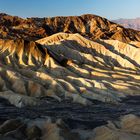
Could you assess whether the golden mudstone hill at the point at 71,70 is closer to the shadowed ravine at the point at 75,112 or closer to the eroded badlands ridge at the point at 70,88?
the eroded badlands ridge at the point at 70,88

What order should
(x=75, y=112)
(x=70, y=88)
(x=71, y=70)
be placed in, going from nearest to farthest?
1. (x=75, y=112)
2. (x=70, y=88)
3. (x=71, y=70)

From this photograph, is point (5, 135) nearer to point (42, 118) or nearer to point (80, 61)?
point (42, 118)

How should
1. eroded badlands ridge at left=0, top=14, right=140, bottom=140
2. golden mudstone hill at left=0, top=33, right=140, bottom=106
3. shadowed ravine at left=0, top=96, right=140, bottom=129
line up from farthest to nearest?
golden mudstone hill at left=0, top=33, right=140, bottom=106 → shadowed ravine at left=0, top=96, right=140, bottom=129 → eroded badlands ridge at left=0, top=14, right=140, bottom=140

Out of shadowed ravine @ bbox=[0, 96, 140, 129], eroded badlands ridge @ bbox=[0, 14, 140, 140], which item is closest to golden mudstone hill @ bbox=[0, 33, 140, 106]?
eroded badlands ridge @ bbox=[0, 14, 140, 140]

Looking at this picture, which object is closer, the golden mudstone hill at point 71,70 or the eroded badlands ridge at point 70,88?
the eroded badlands ridge at point 70,88

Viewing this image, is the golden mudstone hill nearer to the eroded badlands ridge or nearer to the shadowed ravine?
the eroded badlands ridge

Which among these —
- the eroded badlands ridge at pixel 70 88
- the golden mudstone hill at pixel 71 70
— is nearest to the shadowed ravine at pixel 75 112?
the eroded badlands ridge at pixel 70 88

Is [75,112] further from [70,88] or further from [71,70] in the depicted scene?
[71,70]

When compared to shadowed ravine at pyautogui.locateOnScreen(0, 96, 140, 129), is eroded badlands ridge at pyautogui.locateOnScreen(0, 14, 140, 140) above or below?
above

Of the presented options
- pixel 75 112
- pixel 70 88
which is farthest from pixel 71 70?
pixel 75 112
